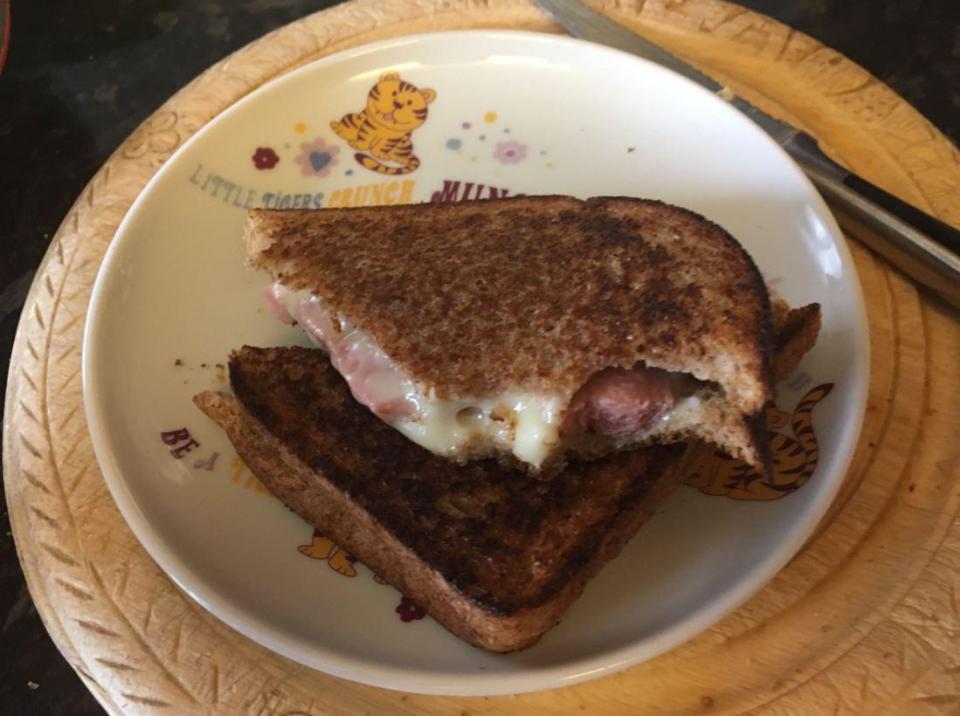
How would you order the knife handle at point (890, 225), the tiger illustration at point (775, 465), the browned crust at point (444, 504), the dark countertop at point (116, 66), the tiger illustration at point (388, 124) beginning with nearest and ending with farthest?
the browned crust at point (444, 504)
the tiger illustration at point (775, 465)
the knife handle at point (890, 225)
the tiger illustration at point (388, 124)
the dark countertop at point (116, 66)

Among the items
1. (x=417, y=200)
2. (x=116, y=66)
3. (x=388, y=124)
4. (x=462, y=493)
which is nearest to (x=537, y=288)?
(x=462, y=493)

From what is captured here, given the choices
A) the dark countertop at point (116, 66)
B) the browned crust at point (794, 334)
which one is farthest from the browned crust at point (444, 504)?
the dark countertop at point (116, 66)

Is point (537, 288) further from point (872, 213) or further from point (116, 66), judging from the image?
point (116, 66)

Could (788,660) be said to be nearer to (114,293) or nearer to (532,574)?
(532,574)

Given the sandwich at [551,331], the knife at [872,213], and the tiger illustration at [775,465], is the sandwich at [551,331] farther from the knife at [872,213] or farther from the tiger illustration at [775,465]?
the knife at [872,213]

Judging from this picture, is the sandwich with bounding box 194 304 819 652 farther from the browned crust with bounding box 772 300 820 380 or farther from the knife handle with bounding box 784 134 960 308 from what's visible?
the knife handle with bounding box 784 134 960 308
